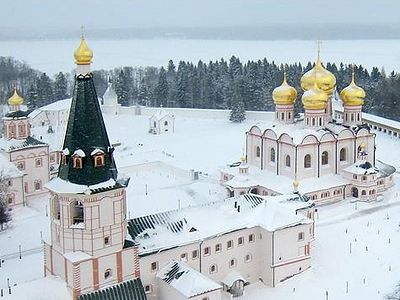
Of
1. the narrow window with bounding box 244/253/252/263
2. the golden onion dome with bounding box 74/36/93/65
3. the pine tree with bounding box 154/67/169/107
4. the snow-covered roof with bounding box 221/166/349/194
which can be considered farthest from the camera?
the pine tree with bounding box 154/67/169/107

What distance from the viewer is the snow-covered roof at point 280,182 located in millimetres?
29772

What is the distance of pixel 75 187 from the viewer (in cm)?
1798

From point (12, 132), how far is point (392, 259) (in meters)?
18.3

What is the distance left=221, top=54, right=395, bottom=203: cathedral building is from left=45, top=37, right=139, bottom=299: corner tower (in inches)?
486

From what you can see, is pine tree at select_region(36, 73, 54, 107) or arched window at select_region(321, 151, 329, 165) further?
pine tree at select_region(36, 73, 54, 107)

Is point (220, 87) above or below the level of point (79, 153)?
above

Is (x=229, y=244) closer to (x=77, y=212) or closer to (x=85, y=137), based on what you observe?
(x=77, y=212)

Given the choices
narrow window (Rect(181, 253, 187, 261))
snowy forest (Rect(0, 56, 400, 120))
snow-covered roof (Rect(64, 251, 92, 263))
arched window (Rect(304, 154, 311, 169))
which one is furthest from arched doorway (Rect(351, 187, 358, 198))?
snowy forest (Rect(0, 56, 400, 120))

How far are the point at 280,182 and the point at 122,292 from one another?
13.3 m

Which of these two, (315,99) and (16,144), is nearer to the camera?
(315,99)

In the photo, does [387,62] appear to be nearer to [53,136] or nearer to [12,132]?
[53,136]

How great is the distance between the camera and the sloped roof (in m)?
18.2

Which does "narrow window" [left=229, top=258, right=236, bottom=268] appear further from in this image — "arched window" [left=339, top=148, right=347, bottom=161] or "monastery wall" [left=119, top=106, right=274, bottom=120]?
"monastery wall" [left=119, top=106, right=274, bottom=120]

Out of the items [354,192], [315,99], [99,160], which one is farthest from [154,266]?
[315,99]
